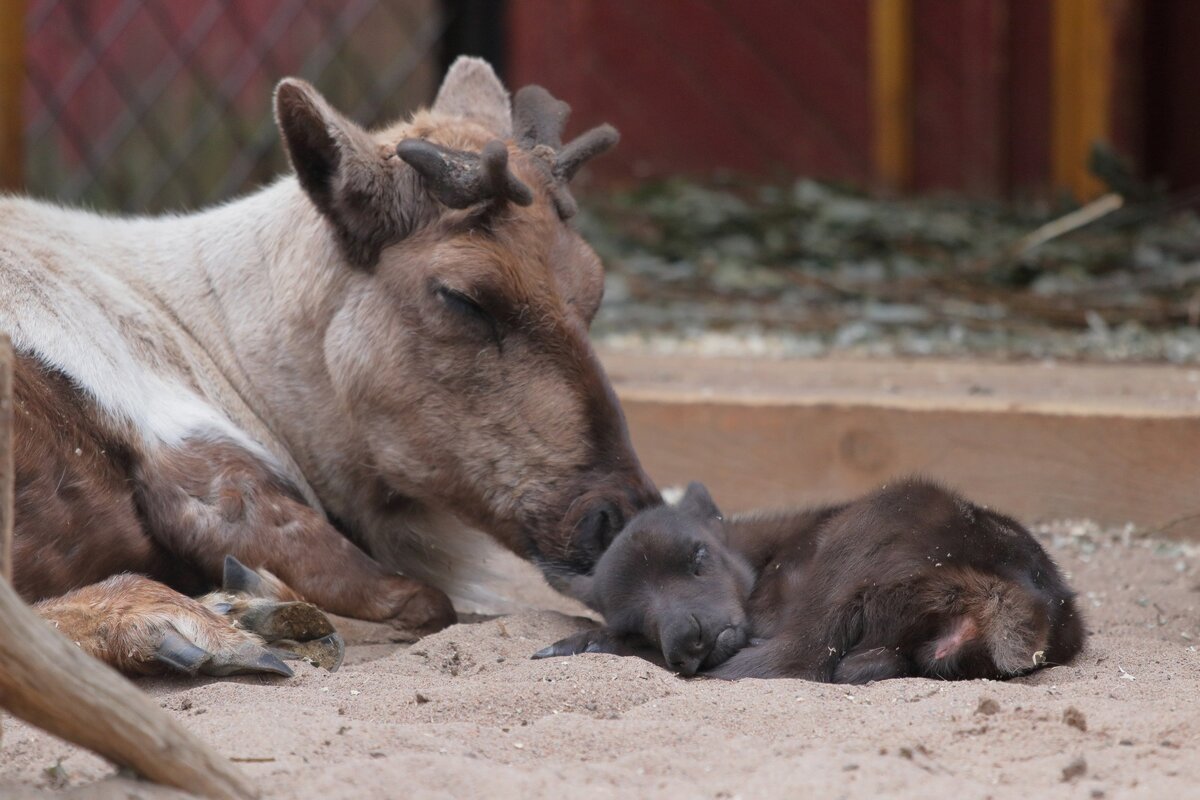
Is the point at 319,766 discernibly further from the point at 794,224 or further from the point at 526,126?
the point at 794,224

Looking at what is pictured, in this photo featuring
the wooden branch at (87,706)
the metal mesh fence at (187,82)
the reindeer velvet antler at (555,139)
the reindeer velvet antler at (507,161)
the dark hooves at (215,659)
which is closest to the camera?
the wooden branch at (87,706)

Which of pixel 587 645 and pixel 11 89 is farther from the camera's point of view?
pixel 11 89

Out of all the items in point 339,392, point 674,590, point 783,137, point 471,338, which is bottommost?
point 674,590

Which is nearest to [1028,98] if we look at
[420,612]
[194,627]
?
[420,612]

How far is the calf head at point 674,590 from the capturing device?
2.99m

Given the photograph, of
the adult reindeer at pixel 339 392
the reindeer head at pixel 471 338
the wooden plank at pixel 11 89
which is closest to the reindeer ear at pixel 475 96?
the adult reindeer at pixel 339 392

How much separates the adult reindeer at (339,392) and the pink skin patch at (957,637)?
2.49 ft

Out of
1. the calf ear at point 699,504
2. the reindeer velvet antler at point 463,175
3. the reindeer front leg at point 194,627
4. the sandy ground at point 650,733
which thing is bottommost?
the sandy ground at point 650,733

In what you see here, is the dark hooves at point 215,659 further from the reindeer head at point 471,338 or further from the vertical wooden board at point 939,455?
the vertical wooden board at point 939,455

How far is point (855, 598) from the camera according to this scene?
294 cm

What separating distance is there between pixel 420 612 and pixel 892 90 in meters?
6.13

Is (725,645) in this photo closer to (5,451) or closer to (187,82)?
(5,451)

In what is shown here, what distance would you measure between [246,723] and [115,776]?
1.32 ft

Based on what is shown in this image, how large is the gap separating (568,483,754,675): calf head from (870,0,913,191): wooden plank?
5.95 m
